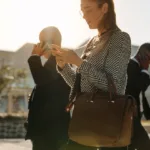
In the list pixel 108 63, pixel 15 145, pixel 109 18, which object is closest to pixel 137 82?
pixel 109 18

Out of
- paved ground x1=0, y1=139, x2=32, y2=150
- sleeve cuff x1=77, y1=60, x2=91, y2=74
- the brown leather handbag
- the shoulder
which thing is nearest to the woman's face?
the shoulder

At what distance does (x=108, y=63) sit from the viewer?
2.20 metres

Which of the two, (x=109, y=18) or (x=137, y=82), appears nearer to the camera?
(x=109, y=18)

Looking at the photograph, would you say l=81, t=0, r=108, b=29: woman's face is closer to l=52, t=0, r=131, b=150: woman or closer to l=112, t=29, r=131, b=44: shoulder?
l=52, t=0, r=131, b=150: woman

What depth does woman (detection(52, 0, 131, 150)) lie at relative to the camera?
7.21 ft

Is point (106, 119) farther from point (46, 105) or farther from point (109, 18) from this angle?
point (46, 105)

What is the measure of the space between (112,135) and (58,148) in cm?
128

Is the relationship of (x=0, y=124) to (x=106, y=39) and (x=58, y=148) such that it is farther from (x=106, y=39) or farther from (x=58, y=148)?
(x=106, y=39)

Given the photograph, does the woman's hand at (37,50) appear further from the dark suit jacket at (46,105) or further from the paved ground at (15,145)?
the paved ground at (15,145)

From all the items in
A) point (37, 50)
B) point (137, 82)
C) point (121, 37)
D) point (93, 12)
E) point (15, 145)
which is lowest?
point (15, 145)

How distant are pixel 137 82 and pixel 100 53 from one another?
3.61 ft

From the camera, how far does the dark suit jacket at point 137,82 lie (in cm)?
326

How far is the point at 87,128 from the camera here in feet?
7.20

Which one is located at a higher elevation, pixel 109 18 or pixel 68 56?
pixel 109 18
